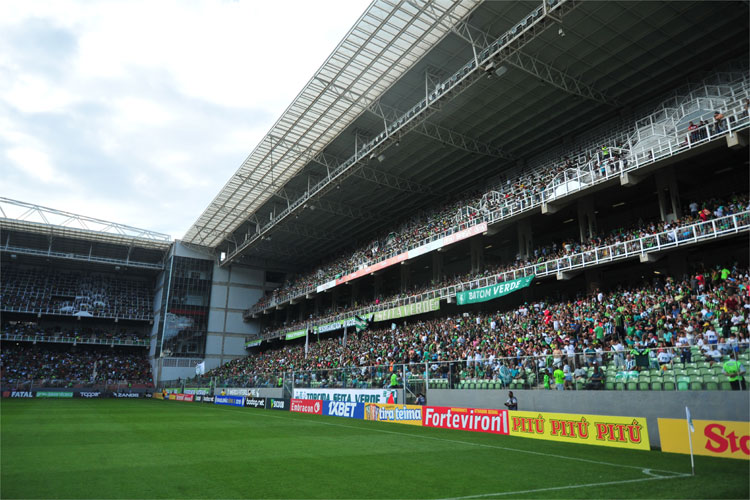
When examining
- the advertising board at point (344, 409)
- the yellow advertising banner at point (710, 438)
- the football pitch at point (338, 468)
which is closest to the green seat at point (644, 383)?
the yellow advertising banner at point (710, 438)

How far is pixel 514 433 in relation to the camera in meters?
15.6

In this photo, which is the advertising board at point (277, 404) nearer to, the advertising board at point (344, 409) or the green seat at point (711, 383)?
the advertising board at point (344, 409)

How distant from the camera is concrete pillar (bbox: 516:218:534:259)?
29375mm

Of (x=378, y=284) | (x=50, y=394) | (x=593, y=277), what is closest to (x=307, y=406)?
(x=593, y=277)

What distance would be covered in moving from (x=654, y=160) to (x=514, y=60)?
784cm

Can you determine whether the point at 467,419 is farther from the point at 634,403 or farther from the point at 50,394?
the point at 50,394

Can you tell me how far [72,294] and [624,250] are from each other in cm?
6206

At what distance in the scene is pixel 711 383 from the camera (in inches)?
522

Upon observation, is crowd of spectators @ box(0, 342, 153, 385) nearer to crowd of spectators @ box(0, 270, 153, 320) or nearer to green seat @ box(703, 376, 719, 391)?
crowd of spectators @ box(0, 270, 153, 320)

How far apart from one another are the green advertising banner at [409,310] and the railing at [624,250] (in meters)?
0.71

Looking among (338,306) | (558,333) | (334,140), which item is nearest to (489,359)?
(558,333)

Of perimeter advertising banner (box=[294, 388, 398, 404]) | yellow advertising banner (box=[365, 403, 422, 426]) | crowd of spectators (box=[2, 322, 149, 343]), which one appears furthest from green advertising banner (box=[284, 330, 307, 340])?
yellow advertising banner (box=[365, 403, 422, 426])

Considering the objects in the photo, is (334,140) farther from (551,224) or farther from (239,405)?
(239,405)

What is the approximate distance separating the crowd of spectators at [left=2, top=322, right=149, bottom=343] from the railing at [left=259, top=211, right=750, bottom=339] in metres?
45.4
